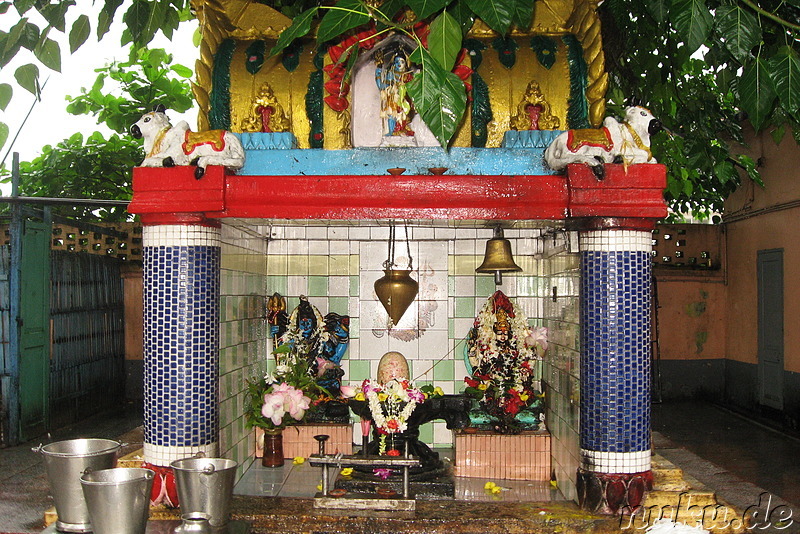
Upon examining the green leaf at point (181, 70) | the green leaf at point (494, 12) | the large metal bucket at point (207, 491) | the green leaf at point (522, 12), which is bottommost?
the large metal bucket at point (207, 491)

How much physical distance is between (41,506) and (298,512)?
9.63 ft

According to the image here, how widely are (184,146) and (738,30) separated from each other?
4.14 m

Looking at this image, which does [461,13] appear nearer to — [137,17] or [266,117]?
[137,17]

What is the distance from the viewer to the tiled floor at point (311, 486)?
22.9 ft

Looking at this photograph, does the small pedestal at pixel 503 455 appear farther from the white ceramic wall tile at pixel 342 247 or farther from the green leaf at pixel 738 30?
the green leaf at pixel 738 30

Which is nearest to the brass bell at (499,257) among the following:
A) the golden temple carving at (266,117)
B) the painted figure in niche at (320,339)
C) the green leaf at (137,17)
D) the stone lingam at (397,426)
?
the stone lingam at (397,426)

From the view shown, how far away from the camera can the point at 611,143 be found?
236 inches

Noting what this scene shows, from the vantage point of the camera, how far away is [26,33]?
4.30 m

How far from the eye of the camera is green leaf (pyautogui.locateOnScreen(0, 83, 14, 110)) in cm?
405

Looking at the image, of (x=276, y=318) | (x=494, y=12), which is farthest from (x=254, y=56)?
(x=494, y=12)

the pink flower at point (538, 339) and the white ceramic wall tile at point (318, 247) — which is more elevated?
the white ceramic wall tile at point (318, 247)

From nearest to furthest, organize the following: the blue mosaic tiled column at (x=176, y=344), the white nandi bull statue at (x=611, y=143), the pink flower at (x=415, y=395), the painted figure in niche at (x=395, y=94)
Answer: the white nandi bull statue at (x=611, y=143) → the blue mosaic tiled column at (x=176, y=344) → the painted figure in niche at (x=395, y=94) → the pink flower at (x=415, y=395)

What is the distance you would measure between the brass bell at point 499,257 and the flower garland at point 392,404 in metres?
1.51

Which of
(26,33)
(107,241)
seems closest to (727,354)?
(107,241)
